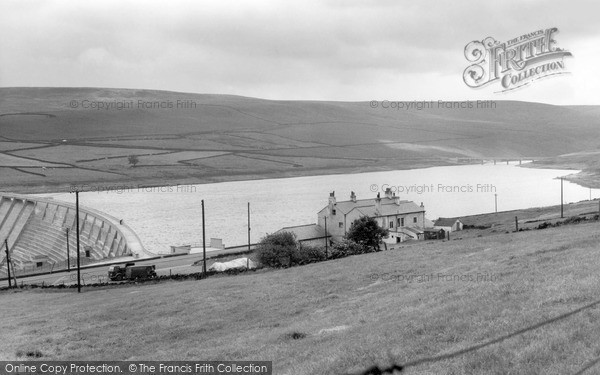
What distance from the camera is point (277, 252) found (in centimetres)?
5250

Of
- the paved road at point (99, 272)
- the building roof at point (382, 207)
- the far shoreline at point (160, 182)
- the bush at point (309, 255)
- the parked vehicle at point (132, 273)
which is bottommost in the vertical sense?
the paved road at point (99, 272)

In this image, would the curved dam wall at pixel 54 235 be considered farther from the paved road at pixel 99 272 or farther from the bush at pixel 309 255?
the bush at pixel 309 255

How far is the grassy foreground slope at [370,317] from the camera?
12.4m

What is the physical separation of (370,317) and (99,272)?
4527cm

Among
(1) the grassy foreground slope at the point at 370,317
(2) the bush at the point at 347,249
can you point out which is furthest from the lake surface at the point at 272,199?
(1) the grassy foreground slope at the point at 370,317

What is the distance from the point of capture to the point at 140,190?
151250mm

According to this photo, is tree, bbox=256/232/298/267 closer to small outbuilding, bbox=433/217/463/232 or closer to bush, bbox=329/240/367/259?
bush, bbox=329/240/367/259

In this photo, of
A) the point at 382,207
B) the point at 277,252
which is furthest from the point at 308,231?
the point at 277,252

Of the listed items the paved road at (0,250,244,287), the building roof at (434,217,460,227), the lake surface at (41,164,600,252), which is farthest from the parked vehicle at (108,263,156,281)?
the building roof at (434,217,460,227)

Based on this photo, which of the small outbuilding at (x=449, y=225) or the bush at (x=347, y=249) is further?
the small outbuilding at (x=449, y=225)

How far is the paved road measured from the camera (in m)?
53.9

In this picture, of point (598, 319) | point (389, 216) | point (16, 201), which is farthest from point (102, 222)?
point (598, 319)

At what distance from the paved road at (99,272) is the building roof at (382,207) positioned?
17.3m

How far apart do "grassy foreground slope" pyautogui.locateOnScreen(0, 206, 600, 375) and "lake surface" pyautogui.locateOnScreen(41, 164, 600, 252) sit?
48874mm
